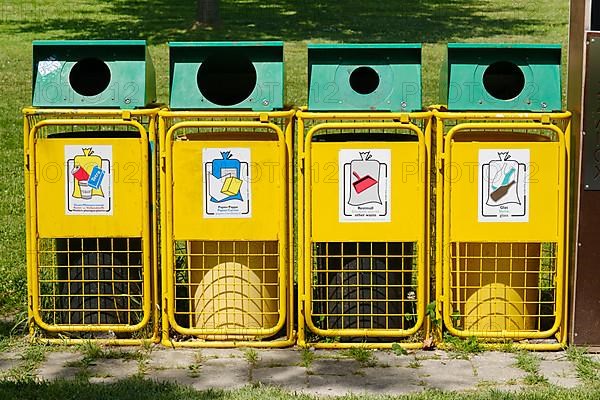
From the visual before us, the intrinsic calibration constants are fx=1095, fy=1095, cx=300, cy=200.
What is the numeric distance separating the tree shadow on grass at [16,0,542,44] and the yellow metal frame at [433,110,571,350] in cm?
1326

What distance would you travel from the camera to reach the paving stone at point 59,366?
5.04m

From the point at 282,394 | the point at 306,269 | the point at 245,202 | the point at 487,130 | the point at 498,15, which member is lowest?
Result: the point at 282,394

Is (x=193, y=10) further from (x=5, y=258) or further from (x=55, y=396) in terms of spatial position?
(x=55, y=396)

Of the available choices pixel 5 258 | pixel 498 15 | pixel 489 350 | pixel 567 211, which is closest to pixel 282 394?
pixel 489 350

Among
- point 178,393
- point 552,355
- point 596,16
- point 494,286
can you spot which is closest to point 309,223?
point 494,286

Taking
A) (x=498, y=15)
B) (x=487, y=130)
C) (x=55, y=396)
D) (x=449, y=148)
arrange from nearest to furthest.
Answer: (x=55, y=396) → (x=449, y=148) → (x=487, y=130) → (x=498, y=15)

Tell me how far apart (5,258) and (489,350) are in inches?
132

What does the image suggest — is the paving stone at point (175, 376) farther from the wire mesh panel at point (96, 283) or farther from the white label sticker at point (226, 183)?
the white label sticker at point (226, 183)

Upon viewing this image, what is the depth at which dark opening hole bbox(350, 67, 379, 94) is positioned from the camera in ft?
18.8

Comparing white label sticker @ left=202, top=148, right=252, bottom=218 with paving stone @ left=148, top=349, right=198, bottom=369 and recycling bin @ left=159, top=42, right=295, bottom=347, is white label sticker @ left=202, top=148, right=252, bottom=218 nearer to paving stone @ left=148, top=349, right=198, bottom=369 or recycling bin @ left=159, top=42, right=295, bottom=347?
recycling bin @ left=159, top=42, right=295, bottom=347

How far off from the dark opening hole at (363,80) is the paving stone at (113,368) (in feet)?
6.01

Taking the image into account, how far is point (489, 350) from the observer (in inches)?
212

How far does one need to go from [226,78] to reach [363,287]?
Result: 1.39 m

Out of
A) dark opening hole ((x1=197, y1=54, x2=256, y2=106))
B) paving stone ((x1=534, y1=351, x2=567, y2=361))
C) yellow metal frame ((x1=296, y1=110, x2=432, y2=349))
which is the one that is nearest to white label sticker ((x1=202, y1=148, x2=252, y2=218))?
yellow metal frame ((x1=296, y1=110, x2=432, y2=349))
